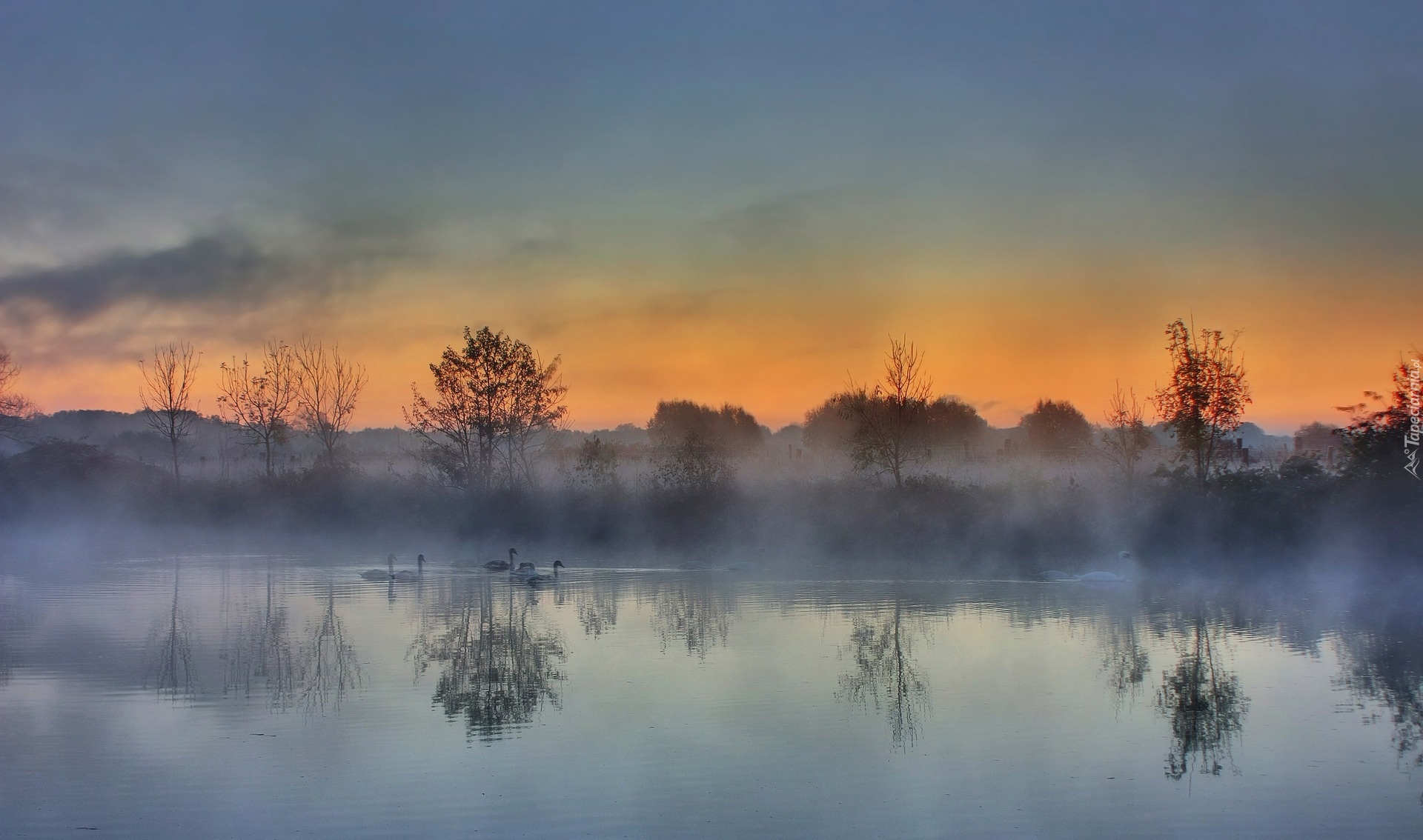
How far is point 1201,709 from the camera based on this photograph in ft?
42.0

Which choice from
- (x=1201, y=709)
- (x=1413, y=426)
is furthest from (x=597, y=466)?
(x=1201, y=709)

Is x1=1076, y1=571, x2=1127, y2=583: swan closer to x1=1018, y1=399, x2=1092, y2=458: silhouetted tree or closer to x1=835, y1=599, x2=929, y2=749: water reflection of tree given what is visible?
x1=835, y1=599, x2=929, y2=749: water reflection of tree

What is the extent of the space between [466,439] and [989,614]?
105ft

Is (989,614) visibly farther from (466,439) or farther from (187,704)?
(466,439)

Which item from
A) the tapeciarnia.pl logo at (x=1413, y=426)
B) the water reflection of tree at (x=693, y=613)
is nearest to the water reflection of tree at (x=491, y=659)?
the water reflection of tree at (x=693, y=613)

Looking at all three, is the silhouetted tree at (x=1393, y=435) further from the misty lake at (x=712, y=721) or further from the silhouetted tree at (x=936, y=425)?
the silhouetted tree at (x=936, y=425)

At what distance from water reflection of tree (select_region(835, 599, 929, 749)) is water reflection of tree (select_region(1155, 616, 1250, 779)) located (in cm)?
261

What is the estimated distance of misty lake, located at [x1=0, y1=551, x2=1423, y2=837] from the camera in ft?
28.7

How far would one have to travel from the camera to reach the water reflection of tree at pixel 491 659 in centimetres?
1253

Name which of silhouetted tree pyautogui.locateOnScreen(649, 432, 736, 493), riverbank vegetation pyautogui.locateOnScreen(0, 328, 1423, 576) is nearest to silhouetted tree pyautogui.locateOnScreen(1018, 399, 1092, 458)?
riverbank vegetation pyautogui.locateOnScreen(0, 328, 1423, 576)

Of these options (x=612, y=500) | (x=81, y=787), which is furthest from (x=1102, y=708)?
(x=612, y=500)

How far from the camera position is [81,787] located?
9.21 meters

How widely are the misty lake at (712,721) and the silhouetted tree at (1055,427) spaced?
143ft

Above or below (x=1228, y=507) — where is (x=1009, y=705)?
below
